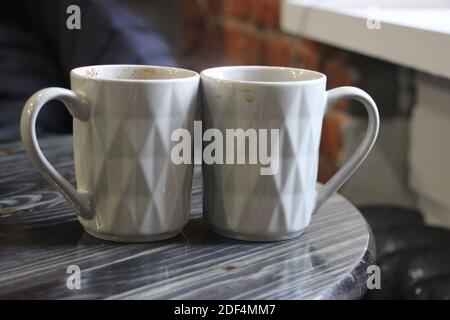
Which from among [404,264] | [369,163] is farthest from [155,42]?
[404,264]

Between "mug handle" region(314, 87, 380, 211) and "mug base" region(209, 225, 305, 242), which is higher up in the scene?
"mug handle" region(314, 87, 380, 211)

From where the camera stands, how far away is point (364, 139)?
561 millimetres

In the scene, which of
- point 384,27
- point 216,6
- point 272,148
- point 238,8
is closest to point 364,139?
point 272,148

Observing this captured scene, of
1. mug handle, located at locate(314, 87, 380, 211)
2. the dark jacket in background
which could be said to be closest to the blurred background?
the dark jacket in background

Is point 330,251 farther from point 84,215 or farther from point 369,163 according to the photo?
point 369,163

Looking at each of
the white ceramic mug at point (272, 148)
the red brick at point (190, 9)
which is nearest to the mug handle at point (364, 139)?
the white ceramic mug at point (272, 148)

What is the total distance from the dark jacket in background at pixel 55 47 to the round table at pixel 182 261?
428 millimetres

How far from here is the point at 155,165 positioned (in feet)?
1.68

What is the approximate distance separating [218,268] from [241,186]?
0.07 metres

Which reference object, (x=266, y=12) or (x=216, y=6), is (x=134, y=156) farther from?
(x=216, y=6)

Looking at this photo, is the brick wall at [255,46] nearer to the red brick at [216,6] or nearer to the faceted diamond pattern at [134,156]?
the red brick at [216,6]

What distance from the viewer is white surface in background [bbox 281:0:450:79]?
80 centimetres

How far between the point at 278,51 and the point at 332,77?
15 centimetres
